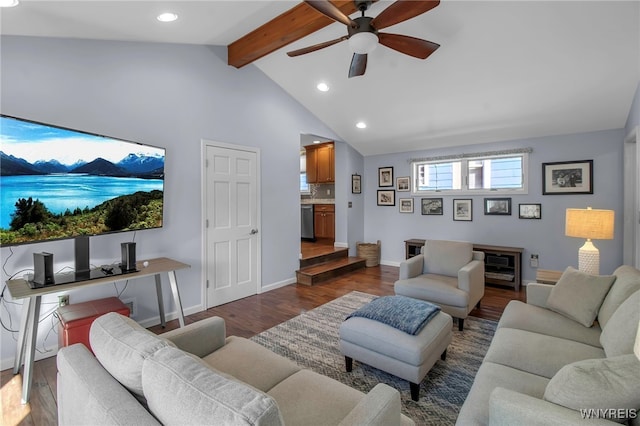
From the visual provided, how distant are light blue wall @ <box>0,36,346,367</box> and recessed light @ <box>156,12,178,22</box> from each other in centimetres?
63

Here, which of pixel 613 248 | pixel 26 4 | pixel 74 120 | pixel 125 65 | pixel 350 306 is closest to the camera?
pixel 26 4

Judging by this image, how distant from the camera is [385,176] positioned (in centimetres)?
620

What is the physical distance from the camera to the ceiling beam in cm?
293

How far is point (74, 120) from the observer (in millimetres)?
2723

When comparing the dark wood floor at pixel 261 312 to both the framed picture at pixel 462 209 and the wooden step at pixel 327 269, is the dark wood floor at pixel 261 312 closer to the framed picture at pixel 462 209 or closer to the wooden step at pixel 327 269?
the wooden step at pixel 327 269

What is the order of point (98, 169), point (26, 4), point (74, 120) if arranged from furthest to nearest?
point (74, 120) < point (98, 169) < point (26, 4)

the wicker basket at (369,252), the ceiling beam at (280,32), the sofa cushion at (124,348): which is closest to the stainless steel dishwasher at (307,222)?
the wicker basket at (369,252)

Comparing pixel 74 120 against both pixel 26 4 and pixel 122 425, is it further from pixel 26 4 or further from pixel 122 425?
pixel 122 425

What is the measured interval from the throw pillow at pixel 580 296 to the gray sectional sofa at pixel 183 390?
1.68 metres

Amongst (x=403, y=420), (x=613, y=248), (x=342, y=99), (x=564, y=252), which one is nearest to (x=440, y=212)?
(x=564, y=252)

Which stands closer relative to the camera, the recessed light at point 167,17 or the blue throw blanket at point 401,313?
the blue throw blanket at point 401,313

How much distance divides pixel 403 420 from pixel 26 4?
3360 millimetres

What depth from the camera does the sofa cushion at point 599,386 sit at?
104 centimetres

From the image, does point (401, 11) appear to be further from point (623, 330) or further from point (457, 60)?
point (623, 330)
